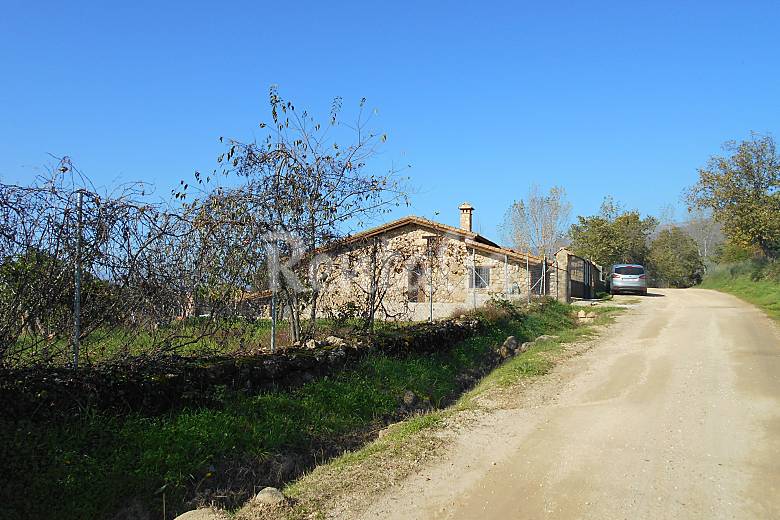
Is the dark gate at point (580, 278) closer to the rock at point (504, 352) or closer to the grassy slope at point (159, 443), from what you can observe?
the rock at point (504, 352)

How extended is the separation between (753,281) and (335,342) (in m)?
36.5

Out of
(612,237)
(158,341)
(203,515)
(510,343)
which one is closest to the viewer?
(203,515)

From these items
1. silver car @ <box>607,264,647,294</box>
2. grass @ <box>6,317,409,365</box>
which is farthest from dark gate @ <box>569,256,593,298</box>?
grass @ <box>6,317,409,365</box>

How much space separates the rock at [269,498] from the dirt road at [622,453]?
816 millimetres

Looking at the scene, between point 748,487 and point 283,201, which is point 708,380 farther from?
point 283,201

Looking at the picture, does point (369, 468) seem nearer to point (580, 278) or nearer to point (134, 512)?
point (134, 512)

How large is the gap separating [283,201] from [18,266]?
4.17 m

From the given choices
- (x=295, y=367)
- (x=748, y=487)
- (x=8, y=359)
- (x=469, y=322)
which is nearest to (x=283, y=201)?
(x=295, y=367)

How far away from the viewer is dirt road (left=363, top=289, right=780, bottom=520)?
4.70 m

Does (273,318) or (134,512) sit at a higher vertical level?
(273,318)

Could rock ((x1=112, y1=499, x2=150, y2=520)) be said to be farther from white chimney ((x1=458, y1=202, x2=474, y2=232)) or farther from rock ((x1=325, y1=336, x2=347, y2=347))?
white chimney ((x1=458, y1=202, x2=474, y2=232))

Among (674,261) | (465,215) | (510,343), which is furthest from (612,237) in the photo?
(510,343)

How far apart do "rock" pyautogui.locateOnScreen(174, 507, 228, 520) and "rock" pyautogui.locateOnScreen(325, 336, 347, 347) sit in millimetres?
4239

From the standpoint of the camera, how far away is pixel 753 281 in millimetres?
37500
